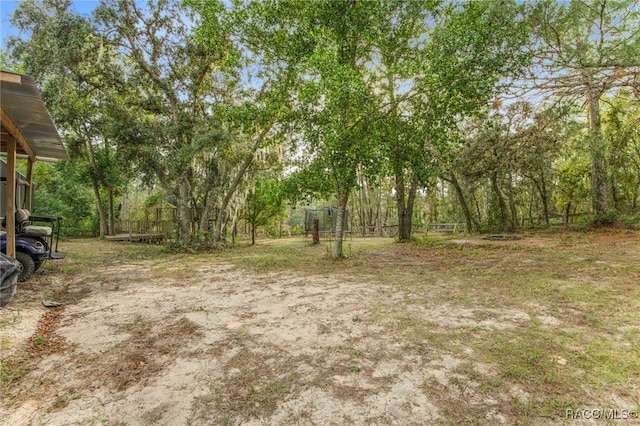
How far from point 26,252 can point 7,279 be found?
3.41m

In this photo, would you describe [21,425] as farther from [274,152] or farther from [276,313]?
[274,152]

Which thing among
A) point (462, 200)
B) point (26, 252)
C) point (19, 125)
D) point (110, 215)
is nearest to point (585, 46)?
point (462, 200)

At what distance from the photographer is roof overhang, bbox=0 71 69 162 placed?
11.6 feet

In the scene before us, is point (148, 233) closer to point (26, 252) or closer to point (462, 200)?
point (26, 252)

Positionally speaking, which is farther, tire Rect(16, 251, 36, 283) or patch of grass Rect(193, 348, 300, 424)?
tire Rect(16, 251, 36, 283)

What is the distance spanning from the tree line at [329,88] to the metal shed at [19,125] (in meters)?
4.03

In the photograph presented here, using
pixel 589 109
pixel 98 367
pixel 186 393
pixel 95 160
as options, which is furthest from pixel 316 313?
pixel 95 160

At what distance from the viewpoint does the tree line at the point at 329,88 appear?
641 centimetres

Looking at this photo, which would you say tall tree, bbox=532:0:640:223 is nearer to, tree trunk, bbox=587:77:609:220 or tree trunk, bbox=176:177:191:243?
tree trunk, bbox=587:77:609:220

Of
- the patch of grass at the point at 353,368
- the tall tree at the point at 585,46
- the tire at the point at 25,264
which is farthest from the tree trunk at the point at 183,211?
the tall tree at the point at 585,46

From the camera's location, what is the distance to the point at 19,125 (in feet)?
15.6

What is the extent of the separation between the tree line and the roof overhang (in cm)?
394

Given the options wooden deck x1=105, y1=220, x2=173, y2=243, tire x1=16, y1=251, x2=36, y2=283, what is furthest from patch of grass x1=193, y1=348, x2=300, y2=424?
wooden deck x1=105, y1=220, x2=173, y2=243

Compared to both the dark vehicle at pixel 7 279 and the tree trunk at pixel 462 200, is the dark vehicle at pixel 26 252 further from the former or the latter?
the tree trunk at pixel 462 200
